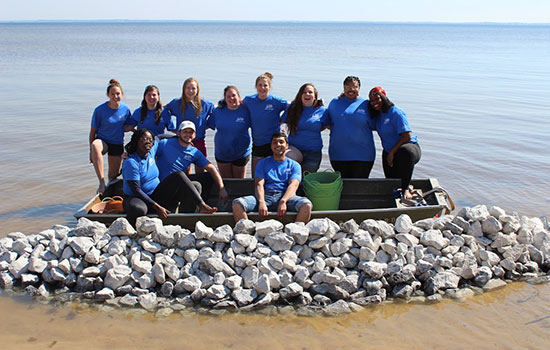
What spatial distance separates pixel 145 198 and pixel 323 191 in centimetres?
213

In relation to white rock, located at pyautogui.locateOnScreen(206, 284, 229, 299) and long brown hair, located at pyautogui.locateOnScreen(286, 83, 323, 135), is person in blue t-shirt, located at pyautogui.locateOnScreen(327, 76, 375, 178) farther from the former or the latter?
white rock, located at pyautogui.locateOnScreen(206, 284, 229, 299)

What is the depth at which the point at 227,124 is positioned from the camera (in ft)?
25.3

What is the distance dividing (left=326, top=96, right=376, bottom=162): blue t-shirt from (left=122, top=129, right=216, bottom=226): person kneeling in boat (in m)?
2.00

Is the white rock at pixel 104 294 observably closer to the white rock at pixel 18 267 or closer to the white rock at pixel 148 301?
the white rock at pixel 148 301

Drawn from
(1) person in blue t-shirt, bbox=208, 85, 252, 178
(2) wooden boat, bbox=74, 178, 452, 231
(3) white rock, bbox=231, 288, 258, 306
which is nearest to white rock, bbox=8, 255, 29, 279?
(2) wooden boat, bbox=74, 178, 452, 231

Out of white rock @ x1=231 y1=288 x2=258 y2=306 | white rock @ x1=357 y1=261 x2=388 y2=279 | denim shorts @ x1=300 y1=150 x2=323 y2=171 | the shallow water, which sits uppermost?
denim shorts @ x1=300 y1=150 x2=323 y2=171

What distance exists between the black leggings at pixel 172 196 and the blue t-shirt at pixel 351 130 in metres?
2.00

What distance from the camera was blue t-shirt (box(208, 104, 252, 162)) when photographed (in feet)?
25.3

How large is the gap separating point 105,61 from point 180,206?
2891 cm

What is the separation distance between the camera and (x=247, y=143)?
7980 millimetres

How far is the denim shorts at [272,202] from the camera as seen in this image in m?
6.60

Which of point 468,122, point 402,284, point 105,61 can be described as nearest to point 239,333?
point 402,284

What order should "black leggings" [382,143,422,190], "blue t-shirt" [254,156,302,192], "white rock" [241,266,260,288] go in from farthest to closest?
"black leggings" [382,143,422,190] → "blue t-shirt" [254,156,302,192] → "white rock" [241,266,260,288]

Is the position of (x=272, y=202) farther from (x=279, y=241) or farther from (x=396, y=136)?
(x=396, y=136)
